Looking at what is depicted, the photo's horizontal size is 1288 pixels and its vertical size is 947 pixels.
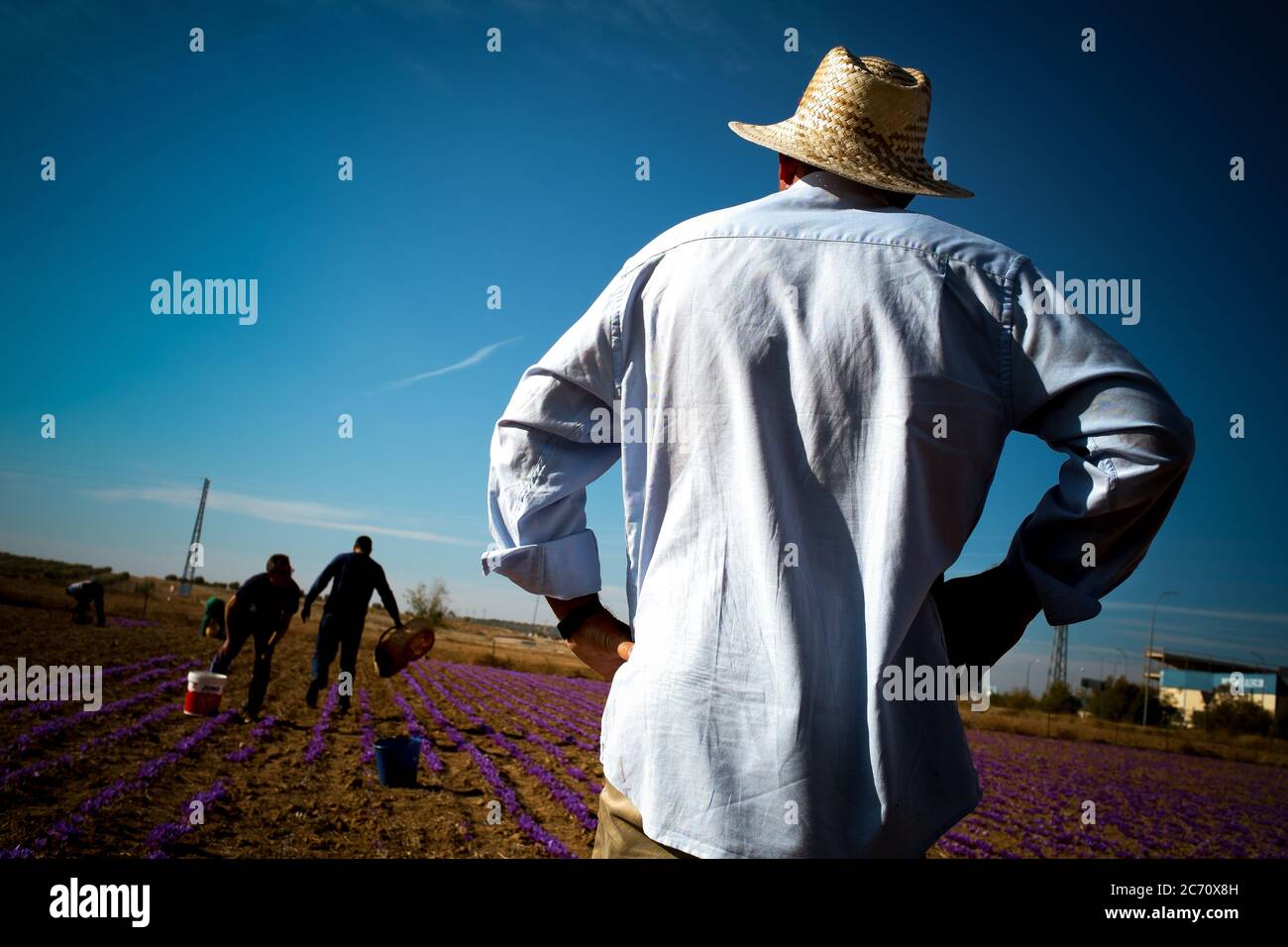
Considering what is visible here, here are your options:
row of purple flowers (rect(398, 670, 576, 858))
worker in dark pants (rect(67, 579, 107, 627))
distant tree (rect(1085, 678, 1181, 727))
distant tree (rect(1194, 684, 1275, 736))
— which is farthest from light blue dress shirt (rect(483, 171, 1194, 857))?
distant tree (rect(1085, 678, 1181, 727))

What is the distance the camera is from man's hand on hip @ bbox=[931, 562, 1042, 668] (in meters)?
1.05

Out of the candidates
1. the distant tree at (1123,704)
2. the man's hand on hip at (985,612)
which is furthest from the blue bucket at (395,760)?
the distant tree at (1123,704)

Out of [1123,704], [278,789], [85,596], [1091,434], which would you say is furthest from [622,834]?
[1123,704]

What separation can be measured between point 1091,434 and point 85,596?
28.2 metres

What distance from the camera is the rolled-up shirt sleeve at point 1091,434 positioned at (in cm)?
98

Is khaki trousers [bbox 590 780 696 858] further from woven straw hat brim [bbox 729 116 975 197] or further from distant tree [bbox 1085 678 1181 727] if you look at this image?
distant tree [bbox 1085 678 1181 727]

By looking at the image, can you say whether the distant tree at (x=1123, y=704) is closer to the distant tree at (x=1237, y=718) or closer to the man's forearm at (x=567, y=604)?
the distant tree at (x=1237, y=718)

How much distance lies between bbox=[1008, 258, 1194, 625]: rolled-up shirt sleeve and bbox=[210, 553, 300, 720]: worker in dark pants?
29.4 ft

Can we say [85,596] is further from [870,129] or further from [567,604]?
[870,129]

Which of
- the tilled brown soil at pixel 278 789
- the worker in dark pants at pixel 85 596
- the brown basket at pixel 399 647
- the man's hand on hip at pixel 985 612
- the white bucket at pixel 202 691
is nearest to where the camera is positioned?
the man's hand on hip at pixel 985 612
